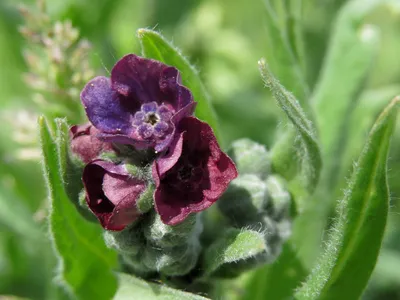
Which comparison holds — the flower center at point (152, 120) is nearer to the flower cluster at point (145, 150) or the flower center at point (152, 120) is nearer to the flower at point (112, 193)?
the flower cluster at point (145, 150)

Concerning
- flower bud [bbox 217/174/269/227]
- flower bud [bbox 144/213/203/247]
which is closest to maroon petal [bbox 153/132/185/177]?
flower bud [bbox 144/213/203/247]

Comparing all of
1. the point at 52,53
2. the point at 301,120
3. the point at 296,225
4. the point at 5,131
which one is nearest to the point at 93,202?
the point at 301,120

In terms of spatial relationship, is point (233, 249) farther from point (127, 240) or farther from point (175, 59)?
point (175, 59)

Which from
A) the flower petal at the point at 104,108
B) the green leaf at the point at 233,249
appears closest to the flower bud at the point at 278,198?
the green leaf at the point at 233,249

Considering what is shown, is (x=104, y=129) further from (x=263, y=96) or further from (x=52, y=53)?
(x=263, y=96)

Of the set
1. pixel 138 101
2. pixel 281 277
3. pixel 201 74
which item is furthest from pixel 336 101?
pixel 138 101

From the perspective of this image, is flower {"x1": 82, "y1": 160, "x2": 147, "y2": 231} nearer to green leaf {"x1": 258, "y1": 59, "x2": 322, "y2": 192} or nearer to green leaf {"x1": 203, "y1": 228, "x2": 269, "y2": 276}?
green leaf {"x1": 203, "y1": 228, "x2": 269, "y2": 276}
